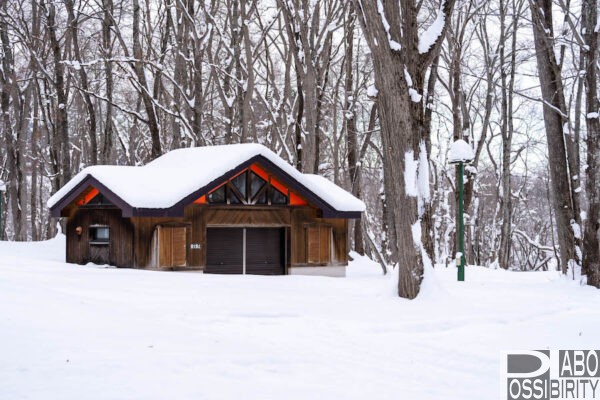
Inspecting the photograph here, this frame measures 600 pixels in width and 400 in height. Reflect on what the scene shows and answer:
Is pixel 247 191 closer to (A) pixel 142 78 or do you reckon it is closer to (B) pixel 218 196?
(B) pixel 218 196

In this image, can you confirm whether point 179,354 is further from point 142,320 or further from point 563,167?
point 563,167

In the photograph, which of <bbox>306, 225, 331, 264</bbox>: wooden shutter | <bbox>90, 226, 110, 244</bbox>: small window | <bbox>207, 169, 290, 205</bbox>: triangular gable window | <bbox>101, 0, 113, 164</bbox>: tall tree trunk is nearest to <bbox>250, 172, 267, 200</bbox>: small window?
<bbox>207, 169, 290, 205</bbox>: triangular gable window

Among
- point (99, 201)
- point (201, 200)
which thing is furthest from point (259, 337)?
point (99, 201)

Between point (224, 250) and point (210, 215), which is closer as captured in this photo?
point (210, 215)

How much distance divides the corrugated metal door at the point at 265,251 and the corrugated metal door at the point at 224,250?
11.0 inches

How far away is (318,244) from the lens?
968 inches

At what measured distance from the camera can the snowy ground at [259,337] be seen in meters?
7.45

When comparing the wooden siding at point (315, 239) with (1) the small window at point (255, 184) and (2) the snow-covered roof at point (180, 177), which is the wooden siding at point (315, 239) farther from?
(1) the small window at point (255, 184)

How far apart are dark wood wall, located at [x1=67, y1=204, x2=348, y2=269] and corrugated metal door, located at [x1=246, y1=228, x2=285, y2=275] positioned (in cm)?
47

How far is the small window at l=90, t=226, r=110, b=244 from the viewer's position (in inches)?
878

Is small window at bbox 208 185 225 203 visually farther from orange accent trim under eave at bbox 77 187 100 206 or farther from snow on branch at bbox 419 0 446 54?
snow on branch at bbox 419 0 446 54

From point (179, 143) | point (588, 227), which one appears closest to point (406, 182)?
point (588, 227)

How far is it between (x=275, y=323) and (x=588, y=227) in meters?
8.85

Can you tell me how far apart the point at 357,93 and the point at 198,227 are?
46.0 ft
